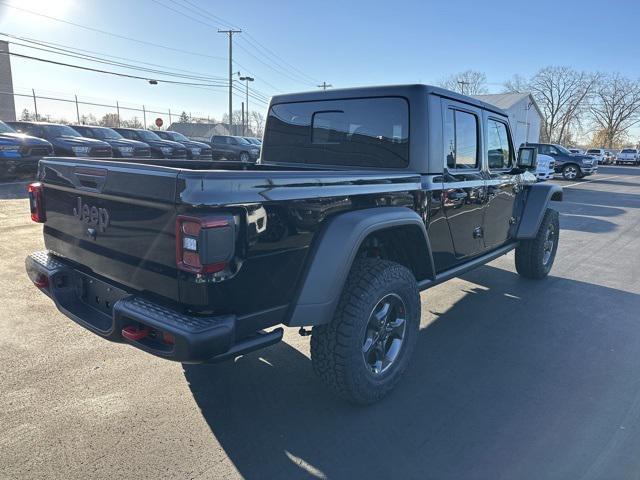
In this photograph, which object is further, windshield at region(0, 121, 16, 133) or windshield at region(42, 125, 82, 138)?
windshield at region(42, 125, 82, 138)

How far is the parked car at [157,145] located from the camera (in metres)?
18.7

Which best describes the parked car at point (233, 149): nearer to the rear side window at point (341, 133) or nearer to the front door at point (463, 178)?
the rear side window at point (341, 133)

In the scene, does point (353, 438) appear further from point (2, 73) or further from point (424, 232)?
point (2, 73)

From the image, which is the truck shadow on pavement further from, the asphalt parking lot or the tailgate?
the tailgate

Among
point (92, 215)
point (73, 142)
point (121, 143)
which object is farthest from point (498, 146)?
point (121, 143)

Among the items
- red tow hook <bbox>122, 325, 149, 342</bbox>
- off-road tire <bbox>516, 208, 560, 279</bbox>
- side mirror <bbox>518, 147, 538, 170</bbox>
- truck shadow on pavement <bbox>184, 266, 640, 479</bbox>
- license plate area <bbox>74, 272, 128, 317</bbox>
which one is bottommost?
truck shadow on pavement <bbox>184, 266, 640, 479</bbox>

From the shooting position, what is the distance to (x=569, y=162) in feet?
77.8

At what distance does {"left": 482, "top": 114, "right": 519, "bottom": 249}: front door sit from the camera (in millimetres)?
4387

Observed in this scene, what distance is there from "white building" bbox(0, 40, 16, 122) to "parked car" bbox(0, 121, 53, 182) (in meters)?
31.9

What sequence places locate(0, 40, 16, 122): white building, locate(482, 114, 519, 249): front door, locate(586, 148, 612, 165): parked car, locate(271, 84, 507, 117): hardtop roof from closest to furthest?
locate(271, 84, 507, 117): hardtop roof → locate(482, 114, 519, 249): front door → locate(0, 40, 16, 122): white building → locate(586, 148, 612, 165): parked car

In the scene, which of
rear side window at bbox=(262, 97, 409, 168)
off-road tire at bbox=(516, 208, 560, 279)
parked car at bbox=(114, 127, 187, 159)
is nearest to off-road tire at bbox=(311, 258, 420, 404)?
rear side window at bbox=(262, 97, 409, 168)

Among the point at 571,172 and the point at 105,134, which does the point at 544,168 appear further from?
the point at 105,134

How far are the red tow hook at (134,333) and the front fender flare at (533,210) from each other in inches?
173

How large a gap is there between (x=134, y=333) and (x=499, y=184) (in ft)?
12.1
